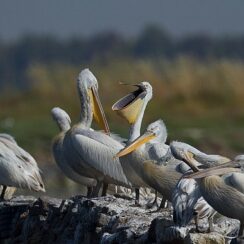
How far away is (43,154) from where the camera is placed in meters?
23.6

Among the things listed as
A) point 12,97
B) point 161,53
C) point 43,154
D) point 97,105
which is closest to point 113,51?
point 161,53

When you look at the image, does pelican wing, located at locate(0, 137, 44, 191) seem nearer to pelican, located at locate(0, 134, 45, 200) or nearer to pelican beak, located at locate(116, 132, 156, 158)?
pelican, located at locate(0, 134, 45, 200)

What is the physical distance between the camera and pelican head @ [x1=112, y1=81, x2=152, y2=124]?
35.3ft

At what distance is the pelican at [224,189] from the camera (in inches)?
326

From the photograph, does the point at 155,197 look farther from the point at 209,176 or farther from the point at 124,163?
the point at 209,176

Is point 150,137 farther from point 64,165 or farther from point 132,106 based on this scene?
point 64,165

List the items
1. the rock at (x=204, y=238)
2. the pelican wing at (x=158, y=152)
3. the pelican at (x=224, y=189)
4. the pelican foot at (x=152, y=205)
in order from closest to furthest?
the rock at (x=204, y=238)
the pelican at (x=224, y=189)
the pelican wing at (x=158, y=152)
the pelican foot at (x=152, y=205)

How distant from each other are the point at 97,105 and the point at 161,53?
9694 cm

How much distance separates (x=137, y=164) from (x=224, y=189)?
170 cm

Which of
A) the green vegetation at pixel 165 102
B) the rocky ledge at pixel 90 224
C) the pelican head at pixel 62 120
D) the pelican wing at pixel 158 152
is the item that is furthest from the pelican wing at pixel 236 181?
the green vegetation at pixel 165 102

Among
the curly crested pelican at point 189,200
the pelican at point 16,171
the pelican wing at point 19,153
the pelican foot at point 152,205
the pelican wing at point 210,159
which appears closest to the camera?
the curly crested pelican at point 189,200

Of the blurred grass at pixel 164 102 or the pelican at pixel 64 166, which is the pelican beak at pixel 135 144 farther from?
the blurred grass at pixel 164 102

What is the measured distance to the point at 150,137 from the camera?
401 inches

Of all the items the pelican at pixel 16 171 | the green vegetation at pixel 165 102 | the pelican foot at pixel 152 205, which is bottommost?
the green vegetation at pixel 165 102
